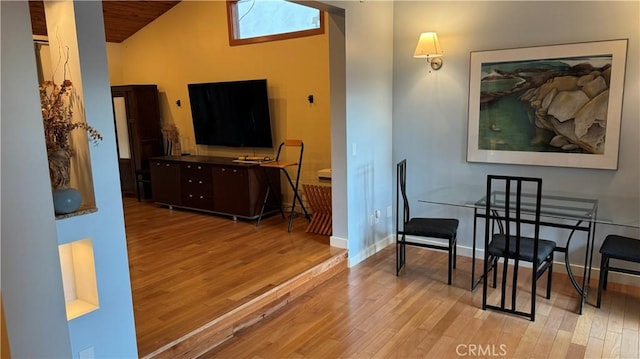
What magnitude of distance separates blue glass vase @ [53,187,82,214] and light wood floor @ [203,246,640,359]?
1.26m

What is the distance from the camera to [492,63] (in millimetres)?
3893

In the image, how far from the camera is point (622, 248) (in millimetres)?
3094

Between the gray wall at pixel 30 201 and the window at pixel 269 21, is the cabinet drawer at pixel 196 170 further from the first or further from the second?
the gray wall at pixel 30 201

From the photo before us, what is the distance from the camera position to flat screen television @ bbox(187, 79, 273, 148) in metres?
5.47

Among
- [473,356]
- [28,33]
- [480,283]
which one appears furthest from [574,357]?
[28,33]

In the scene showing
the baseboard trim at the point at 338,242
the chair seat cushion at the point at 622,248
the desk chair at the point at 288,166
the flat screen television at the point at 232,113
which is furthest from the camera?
the flat screen television at the point at 232,113

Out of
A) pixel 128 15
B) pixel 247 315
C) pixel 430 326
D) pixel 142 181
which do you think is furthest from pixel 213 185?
pixel 430 326

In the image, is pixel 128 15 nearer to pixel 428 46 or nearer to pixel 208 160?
pixel 208 160

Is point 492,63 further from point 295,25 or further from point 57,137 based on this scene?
point 57,137

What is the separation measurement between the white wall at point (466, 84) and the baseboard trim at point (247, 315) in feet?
4.28

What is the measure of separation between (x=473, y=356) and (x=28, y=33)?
2.77 meters

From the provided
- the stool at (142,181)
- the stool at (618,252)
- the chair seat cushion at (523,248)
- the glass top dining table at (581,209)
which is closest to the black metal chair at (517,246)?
the chair seat cushion at (523,248)

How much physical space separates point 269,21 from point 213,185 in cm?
212

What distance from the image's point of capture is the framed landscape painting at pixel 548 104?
3445mm
